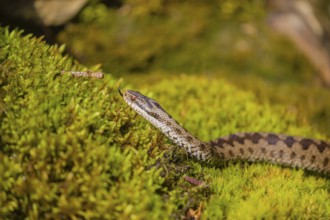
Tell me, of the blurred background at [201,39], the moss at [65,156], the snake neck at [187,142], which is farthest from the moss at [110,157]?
the blurred background at [201,39]

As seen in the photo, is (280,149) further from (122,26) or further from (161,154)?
(122,26)

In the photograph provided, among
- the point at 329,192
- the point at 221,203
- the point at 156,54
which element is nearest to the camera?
the point at 221,203

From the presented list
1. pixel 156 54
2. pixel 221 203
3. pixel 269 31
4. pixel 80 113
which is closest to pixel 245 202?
pixel 221 203

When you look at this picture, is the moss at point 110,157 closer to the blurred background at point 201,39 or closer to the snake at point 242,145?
the snake at point 242,145

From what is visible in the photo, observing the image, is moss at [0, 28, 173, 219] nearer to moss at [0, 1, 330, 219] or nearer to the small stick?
moss at [0, 1, 330, 219]

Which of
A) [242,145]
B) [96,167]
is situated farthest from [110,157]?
[242,145]

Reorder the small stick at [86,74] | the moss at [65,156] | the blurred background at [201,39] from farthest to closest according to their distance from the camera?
the blurred background at [201,39]
the small stick at [86,74]
the moss at [65,156]

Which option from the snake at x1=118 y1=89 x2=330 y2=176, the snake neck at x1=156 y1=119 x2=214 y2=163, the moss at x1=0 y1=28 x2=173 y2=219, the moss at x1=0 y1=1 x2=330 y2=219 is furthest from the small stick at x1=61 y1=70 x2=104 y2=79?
the snake neck at x1=156 y1=119 x2=214 y2=163
